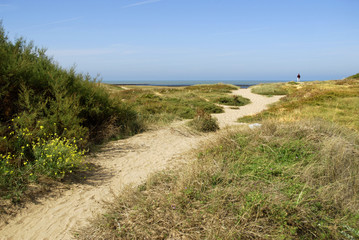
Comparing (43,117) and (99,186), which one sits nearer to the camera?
(99,186)

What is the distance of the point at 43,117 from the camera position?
6.05 metres

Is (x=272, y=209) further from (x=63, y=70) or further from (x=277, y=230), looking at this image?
(x=63, y=70)

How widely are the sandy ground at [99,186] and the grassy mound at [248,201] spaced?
625 millimetres

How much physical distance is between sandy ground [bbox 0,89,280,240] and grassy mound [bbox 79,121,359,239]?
63cm

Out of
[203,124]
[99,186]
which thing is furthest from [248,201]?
[203,124]

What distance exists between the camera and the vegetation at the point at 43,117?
4.69 metres

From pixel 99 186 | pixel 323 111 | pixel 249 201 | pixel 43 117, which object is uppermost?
pixel 43 117

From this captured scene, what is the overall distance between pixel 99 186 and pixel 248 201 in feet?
10.0

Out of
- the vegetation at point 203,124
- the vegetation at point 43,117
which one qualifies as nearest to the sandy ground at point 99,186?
the vegetation at point 43,117

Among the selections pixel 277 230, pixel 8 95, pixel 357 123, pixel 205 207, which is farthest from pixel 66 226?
pixel 357 123

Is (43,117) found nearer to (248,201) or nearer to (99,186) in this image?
(99,186)

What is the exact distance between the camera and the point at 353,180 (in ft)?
13.7

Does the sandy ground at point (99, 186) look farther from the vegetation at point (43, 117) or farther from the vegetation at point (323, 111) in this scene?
the vegetation at point (323, 111)

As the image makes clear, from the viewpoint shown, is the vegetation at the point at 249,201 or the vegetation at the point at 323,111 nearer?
the vegetation at the point at 249,201
